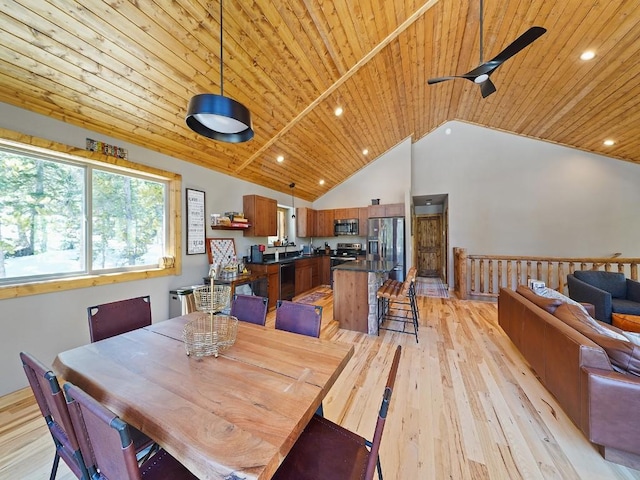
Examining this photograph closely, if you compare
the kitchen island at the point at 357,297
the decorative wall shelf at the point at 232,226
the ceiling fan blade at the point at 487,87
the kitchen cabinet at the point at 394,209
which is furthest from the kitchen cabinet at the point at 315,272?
the ceiling fan blade at the point at 487,87

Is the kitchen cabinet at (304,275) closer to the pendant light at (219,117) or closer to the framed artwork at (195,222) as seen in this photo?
the framed artwork at (195,222)

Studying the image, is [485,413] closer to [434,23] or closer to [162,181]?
[434,23]

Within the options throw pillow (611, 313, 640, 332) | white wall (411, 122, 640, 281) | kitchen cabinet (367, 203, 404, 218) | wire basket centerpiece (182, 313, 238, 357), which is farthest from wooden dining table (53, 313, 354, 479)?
white wall (411, 122, 640, 281)

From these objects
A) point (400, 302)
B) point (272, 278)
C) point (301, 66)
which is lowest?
point (400, 302)

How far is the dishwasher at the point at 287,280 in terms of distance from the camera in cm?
484

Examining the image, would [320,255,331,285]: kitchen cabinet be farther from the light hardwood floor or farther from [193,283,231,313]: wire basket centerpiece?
[193,283,231,313]: wire basket centerpiece

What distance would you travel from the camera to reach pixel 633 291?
335 cm

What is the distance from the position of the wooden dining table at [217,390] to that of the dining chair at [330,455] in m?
0.27

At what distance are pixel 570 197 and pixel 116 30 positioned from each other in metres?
8.12

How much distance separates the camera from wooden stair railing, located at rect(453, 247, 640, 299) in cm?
483

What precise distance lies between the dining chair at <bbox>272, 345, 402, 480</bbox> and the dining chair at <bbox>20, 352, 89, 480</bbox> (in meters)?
0.80

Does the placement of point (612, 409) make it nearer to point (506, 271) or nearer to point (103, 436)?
point (103, 436)

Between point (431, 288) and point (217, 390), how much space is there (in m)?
6.50

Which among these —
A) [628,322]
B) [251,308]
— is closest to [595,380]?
[628,322]
